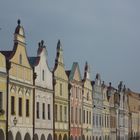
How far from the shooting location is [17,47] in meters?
51.2

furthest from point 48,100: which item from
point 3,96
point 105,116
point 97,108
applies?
point 105,116

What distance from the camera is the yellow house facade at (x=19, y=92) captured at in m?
49.7

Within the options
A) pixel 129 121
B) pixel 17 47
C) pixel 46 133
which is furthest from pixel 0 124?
pixel 129 121

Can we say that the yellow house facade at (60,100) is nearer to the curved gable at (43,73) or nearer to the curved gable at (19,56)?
the curved gable at (43,73)

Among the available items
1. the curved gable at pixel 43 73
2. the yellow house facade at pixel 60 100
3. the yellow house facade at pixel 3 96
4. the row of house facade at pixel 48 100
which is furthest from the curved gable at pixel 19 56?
the yellow house facade at pixel 60 100

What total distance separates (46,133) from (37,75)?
716cm

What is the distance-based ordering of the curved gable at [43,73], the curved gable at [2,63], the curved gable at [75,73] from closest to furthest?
the curved gable at [2,63] → the curved gable at [43,73] → the curved gable at [75,73]

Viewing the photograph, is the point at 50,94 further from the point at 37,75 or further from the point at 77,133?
the point at 77,133

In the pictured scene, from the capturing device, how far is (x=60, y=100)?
216 feet

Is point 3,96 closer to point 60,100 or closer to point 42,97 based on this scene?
point 42,97

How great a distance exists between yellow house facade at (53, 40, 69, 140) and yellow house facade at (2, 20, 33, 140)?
9.16m

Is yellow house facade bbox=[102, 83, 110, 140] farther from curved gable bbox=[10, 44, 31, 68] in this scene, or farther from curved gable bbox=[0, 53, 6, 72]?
curved gable bbox=[0, 53, 6, 72]

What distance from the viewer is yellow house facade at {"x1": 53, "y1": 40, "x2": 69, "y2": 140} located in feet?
211

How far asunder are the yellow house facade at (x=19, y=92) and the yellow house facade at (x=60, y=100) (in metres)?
9.16
